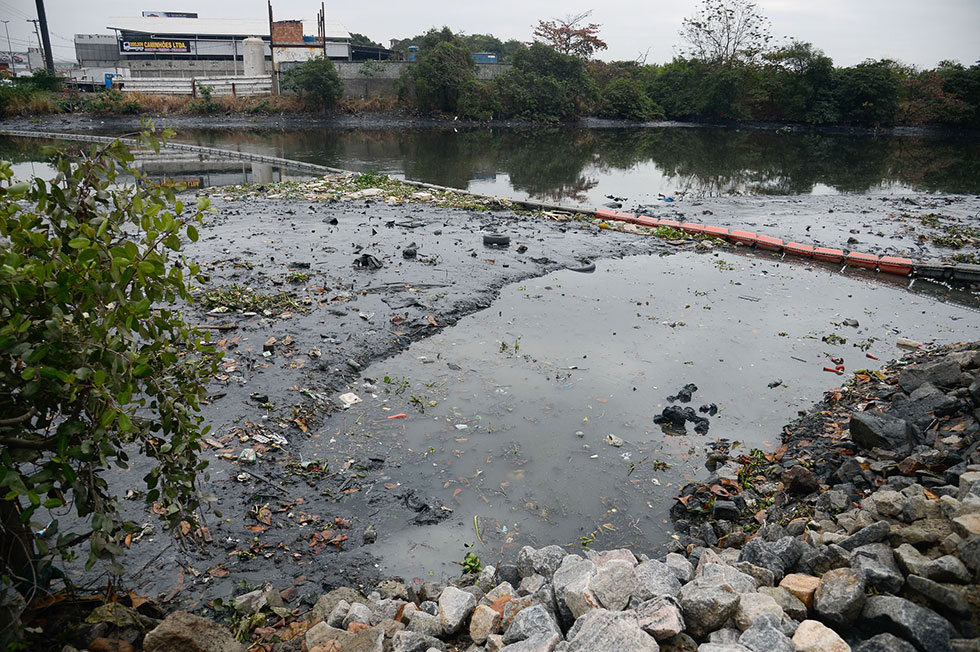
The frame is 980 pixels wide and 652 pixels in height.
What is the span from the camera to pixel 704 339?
6762 mm

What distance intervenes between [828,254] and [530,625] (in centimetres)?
958

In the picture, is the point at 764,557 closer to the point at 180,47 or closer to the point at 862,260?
the point at 862,260

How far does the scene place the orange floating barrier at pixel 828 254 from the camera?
32.1 feet

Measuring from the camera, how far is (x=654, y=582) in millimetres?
2727

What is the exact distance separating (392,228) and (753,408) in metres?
7.28

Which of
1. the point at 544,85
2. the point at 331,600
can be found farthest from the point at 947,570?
the point at 544,85

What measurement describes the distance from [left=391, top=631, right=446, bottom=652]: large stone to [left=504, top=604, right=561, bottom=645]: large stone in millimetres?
324

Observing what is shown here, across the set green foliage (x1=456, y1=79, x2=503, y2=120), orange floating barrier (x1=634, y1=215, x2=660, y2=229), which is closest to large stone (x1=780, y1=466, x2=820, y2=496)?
orange floating barrier (x1=634, y1=215, x2=660, y2=229)

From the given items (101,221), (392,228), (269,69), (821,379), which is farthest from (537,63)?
(101,221)

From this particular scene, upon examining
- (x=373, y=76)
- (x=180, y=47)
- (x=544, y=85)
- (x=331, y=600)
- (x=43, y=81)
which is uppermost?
(x=180, y=47)

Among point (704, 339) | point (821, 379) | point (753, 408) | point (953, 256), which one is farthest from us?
point (953, 256)

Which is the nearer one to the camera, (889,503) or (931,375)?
(889,503)

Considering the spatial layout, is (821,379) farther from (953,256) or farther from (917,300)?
(953,256)

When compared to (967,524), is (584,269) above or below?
below
